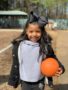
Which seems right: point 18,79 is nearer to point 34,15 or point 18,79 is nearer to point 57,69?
point 57,69

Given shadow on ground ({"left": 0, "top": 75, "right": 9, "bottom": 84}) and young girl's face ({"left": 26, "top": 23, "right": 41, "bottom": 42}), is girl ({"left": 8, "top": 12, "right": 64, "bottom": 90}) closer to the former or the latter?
young girl's face ({"left": 26, "top": 23, "right": 41, "bottom": 42})

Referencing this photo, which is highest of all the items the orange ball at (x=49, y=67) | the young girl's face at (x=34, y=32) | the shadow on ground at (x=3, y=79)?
the young girl's face at (x=34, y=32)

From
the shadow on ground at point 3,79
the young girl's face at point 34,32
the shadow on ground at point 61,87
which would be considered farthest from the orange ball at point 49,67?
the shadow on ground at point 3,79

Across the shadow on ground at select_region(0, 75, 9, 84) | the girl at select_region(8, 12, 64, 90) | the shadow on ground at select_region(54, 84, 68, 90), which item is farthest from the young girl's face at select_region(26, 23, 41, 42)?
the shadow on ground at select_region(0, 75, 9, 84)

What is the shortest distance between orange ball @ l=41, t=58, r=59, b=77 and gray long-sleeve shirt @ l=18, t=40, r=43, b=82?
0.28 feet

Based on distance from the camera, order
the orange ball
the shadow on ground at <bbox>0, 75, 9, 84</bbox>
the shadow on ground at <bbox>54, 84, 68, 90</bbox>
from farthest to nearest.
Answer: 1. the shadow on ground at <bbox>0, 75, 9, 84</bbox>
2. the shadow on ground at <bbox>54, 84, 68, 90</bbox>
3. the orange ball

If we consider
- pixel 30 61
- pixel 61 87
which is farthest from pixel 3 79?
pixel 30 61

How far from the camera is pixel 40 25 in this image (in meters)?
4.30

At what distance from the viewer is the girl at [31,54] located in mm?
4297

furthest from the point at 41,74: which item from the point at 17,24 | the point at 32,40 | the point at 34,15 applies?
the point at 17,24

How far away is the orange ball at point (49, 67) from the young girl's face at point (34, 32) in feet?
0.87

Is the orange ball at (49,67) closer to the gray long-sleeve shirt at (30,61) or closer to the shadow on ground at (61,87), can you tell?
the gray long-sleeve shirt at (30,61)

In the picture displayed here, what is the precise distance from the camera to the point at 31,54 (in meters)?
4.29

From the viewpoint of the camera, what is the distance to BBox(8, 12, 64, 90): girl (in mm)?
4297
